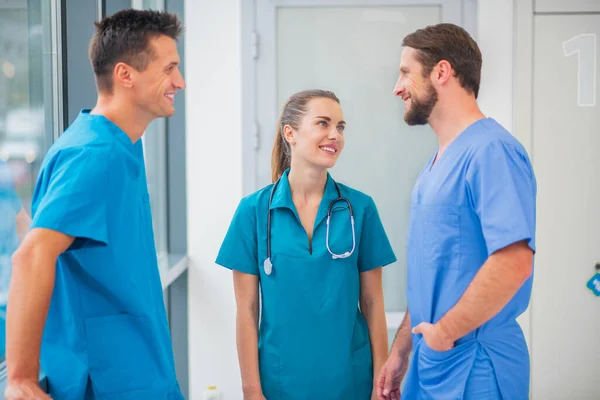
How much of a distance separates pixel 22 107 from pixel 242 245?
2.09 ft

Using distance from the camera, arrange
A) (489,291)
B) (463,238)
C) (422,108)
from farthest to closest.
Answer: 1. (422,108)
2. (463,238)
3. (489,291)

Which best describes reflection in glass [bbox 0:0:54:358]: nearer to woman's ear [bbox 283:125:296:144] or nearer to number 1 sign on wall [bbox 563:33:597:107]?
woman's ear [bbox 283:125:296:144]

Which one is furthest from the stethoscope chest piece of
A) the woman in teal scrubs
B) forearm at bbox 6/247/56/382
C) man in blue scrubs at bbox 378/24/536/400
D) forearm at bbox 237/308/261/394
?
forearm at bbox 6/247/56/382

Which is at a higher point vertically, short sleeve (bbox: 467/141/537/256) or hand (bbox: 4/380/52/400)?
short sleeve (bbox: 467/141/537/256)

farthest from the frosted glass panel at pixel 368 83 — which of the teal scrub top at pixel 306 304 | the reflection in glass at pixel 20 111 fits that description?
the reflection in glass at pixel 20 111

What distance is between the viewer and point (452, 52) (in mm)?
1450

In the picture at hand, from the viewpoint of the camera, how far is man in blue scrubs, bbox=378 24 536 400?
1293 mm

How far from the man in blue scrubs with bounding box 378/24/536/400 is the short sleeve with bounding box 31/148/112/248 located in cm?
71

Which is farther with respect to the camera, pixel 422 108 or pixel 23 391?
pixel 422 108

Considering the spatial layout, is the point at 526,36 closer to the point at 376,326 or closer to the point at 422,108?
the point at 422,108

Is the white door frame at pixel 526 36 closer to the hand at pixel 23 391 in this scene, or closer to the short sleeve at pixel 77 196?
the short sleeve at pixel 77 196

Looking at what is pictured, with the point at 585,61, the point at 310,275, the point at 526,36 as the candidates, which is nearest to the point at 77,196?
the point at 310,275

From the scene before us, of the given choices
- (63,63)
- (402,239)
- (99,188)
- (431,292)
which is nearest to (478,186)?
(431,292)

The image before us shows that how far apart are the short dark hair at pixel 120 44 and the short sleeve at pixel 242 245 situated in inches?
22.4
